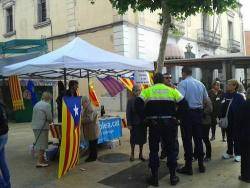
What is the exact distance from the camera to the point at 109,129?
9.68m

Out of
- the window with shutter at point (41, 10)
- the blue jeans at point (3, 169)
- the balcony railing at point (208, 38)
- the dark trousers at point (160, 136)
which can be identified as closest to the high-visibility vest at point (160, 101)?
the dark trousers at point (160, 136)

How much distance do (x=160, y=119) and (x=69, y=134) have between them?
6.25ft

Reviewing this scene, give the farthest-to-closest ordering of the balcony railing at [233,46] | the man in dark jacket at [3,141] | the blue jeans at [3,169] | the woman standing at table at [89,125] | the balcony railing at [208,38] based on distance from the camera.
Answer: the balcony railing at [233,46] → the balcony railing at [208,38] → the woman standing at table at [89,125] → the blue jeans at [3,169] → the man in dark jacket at [3,141]

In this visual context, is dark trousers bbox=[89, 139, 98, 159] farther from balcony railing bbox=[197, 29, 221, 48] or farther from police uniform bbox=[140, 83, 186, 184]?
balcony railing bbox=[197, 29, 221, 48]

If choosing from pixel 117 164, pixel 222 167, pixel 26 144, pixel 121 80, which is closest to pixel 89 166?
pixel 117 164

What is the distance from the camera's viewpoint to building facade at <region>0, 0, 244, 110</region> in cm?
2070

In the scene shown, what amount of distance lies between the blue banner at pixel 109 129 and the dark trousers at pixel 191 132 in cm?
279

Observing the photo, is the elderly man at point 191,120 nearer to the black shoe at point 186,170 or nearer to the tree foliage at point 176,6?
the black shoe at point 186,170

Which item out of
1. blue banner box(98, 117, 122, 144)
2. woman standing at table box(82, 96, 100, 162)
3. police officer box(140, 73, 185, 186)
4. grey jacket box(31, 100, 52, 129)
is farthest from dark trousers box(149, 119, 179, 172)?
blue banner box(98, 117, 122, 144)

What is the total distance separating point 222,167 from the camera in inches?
301

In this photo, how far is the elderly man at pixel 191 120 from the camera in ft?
23.3

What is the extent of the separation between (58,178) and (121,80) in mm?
5533

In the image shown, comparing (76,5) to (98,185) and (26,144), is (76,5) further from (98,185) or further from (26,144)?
(98,185)

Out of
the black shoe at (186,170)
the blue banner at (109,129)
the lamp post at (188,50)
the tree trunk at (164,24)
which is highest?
the lamp post at (188,50)
